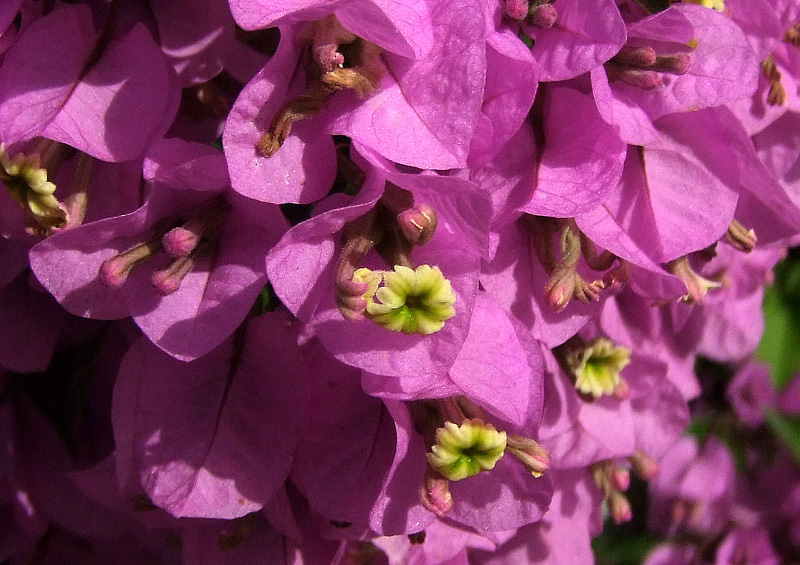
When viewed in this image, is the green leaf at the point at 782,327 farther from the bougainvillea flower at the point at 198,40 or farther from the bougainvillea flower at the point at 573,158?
the bougainvillea flower at the point at 198,40

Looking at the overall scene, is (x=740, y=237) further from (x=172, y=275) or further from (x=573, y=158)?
(x=172, y=275)

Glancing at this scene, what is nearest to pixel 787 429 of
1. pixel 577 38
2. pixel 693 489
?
pixel 693 489

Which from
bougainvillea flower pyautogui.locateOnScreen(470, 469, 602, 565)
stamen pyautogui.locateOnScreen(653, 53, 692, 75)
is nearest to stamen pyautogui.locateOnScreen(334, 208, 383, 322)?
stamen pyautogui.locateOnScreen(653, 53, 692, 75)

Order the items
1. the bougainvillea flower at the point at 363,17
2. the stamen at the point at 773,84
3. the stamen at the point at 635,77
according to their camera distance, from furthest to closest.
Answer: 1. the stamen at the point at 773,84
2. the stamen at the point at 635,77
3. the bougainvillea flower at the point at 363,17

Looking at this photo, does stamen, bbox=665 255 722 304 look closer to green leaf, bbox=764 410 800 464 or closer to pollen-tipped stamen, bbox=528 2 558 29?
pollen-tipped stamen, bbox=528 2 558 29

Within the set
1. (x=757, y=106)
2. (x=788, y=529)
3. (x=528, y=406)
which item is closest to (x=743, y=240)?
(x=757, y=106)

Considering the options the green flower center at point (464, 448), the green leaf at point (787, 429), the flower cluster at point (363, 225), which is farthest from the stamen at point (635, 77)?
the green leaf at point (787, 429)
